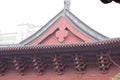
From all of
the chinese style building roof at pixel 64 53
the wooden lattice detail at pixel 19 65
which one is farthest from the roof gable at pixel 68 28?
the wooden lattice detail at pixel 19 65

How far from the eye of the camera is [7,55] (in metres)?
Answer: 10.2

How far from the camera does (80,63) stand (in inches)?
364

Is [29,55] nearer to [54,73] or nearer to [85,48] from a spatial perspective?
[54,73]

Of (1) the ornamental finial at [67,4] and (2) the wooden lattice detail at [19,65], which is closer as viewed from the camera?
(2) the wooden lattice detail at [19,65]

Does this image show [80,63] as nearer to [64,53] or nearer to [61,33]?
[64,53]

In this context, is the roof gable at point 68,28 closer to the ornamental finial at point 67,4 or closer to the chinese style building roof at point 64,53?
the chinese style building roof at point 64,53

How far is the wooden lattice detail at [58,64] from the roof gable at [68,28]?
1.69 m

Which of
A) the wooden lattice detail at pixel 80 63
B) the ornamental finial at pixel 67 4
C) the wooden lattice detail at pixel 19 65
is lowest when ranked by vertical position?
the wooden lattice detail at pixel 19 65

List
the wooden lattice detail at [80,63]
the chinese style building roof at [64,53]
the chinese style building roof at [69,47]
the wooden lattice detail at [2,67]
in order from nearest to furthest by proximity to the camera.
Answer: the chinese style building roof at [69,47] → the chinese style building roof at [64,53] → the wooden lattice detail at [80,63] → the wooden lattice detail at [2,67]

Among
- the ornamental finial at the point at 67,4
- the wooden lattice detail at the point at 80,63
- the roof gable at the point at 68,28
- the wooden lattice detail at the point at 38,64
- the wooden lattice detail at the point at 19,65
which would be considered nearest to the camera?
the wooden lattice detail at the point at 80,63

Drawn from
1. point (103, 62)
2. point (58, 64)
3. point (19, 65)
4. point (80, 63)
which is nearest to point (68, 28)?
point (58, 64)

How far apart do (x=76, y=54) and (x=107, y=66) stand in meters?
1.11

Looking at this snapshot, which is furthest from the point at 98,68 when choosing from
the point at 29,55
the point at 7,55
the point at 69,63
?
the point at 7,55

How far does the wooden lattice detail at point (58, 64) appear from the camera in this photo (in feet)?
31.0
